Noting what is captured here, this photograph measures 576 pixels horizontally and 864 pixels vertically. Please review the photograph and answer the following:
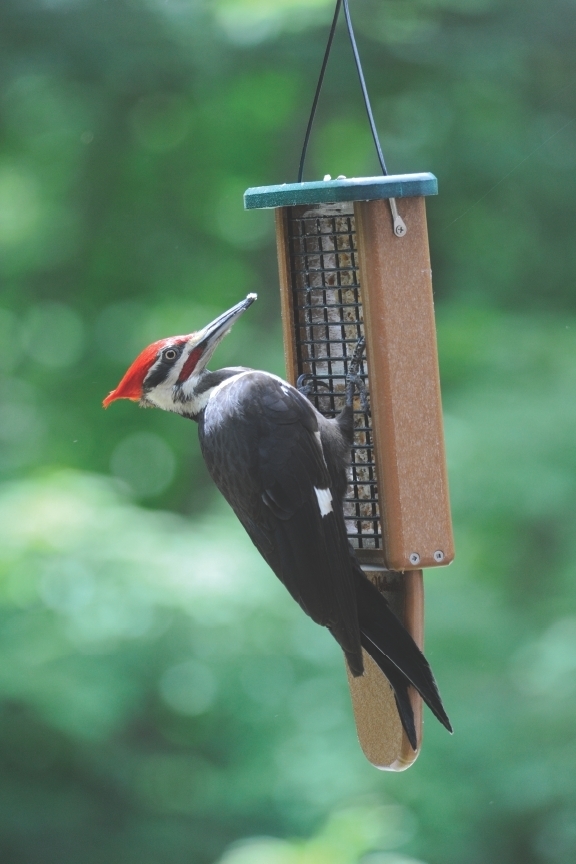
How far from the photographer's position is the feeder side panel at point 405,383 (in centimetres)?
245

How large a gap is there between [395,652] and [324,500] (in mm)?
339

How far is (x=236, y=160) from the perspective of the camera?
5.75 metres

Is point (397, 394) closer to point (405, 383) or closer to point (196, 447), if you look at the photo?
point (405, 383)

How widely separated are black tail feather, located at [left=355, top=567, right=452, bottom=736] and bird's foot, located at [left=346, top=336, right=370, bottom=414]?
14.5 inches

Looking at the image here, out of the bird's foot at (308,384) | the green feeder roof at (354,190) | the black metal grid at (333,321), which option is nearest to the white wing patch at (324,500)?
the black metal grid at (333,321)

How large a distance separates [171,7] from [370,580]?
12.1 ft

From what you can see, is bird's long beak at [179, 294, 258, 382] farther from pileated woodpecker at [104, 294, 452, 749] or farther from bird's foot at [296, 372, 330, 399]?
bird's foot at [296, 372, 330, 399]

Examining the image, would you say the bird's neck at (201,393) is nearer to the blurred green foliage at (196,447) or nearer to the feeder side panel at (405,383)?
the feeder side panel at (405,383)

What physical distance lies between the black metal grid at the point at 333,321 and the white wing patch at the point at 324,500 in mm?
229

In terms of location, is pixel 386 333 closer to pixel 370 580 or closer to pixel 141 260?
pixel 370 580

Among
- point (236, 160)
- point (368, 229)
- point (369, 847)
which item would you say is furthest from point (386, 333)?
point (236, 160)

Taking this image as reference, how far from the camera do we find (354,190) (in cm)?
233

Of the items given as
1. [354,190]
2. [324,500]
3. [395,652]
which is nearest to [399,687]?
[395,652]

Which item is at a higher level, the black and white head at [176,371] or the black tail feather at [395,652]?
the black and white head at [176,371]
